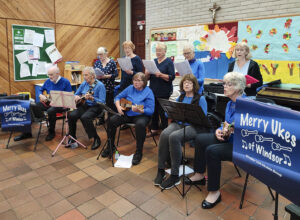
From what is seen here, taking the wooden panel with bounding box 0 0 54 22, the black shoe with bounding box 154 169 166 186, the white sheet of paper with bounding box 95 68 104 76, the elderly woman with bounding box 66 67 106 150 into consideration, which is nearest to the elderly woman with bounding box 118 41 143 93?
the white sheet of paper with bounding box 95 68 104 76

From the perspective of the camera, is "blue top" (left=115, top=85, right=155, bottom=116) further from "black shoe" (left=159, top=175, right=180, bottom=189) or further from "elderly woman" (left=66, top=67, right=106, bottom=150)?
"black shoe" (left=159, top=175, right=180, bottom=189)

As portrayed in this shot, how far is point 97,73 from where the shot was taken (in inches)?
163

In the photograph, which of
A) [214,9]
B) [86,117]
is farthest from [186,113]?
[214,9]

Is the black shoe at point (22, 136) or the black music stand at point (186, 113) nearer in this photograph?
the black music stand at point (186, 113)

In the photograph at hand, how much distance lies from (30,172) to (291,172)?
2.78 m

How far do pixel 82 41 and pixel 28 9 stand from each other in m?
1.42

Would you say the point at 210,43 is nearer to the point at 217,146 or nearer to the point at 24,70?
the point at 217,146

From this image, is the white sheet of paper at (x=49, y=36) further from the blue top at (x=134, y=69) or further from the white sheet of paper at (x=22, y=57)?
the blue top at (x=134, y=69)

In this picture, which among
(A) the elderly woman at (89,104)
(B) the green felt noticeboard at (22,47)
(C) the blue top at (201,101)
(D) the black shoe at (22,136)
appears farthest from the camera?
(B) the green felt noticeboard at (22,47)

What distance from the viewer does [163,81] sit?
3.72m

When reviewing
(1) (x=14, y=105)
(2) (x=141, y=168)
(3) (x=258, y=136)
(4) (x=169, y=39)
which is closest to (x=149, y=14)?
(4) (x=169, y=39)

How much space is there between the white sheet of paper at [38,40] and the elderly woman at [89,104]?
2477 millimetres

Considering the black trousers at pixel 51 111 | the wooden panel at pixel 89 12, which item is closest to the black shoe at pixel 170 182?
the black trousers at pixel 51 111

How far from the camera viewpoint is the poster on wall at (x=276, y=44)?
3.88m
